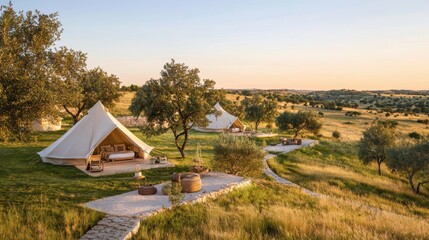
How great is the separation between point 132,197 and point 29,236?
4.72 meters

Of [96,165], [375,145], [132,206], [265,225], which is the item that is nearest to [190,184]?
[132,206]

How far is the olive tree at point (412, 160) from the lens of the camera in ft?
77.3

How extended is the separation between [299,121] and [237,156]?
1012 inches

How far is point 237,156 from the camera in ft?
66.2

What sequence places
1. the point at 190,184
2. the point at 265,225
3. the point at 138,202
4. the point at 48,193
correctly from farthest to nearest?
the point at 190,184 < the point at 48,193 < the point at 138,202 < the point at 265,225

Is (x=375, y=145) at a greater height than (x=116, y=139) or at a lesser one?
lesser

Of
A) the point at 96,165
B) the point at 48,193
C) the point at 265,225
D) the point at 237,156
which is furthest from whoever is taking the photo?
the point at 237,156

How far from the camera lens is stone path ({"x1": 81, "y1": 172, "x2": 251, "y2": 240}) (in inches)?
409

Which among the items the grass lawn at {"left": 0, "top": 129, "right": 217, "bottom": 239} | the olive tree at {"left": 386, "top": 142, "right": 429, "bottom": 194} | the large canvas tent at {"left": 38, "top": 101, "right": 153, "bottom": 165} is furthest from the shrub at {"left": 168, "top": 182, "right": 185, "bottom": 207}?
the olive tree at {"left": 386, "top": 142, "right": 429, "bottom": 194}

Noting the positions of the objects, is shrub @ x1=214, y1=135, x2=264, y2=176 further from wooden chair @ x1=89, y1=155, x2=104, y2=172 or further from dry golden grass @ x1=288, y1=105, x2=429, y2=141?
dry golden grass @ x1=288, y1=105, x2=429, y2=141

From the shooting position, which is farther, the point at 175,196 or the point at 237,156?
the point at 237,156

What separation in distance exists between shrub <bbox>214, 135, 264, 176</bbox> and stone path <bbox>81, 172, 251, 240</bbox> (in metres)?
2.78

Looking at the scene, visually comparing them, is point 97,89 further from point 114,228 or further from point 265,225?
point 265,225

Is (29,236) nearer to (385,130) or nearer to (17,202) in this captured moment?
(17,202)
